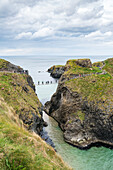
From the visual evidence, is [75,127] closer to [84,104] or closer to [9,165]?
[84,104]

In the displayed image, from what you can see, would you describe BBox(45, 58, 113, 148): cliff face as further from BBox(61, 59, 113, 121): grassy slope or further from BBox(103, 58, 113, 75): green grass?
BBox(103, 58, 113, 75): green grass

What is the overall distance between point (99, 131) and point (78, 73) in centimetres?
2404

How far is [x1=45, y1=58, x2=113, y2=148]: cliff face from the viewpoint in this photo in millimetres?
35531

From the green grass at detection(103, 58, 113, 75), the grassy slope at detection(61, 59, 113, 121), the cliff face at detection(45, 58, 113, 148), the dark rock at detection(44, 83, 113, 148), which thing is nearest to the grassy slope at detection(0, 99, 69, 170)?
the dark rock at detection(44, 83, 113, 148)

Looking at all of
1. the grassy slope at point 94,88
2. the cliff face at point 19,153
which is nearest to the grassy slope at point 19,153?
the cliff face at point 19,153

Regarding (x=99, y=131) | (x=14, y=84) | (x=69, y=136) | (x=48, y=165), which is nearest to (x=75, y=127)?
(x=69, y=136)

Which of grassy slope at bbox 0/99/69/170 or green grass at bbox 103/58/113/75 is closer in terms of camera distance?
grassy slope at bbox 0/99/69/170

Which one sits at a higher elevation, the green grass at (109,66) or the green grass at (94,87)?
the green grass at (109,66)

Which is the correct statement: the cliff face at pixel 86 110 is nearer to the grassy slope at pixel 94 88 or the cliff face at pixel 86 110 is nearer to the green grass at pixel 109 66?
the grassy slope at pixel 94 88

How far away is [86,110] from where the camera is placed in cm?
3969

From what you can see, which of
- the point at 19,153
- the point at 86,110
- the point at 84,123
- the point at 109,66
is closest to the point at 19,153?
the point at 19,153

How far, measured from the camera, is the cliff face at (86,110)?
35.5 m

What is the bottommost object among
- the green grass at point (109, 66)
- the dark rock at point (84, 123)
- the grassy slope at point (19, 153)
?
the dark rock at point (84, 123)

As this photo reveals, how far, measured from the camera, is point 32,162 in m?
10.9
